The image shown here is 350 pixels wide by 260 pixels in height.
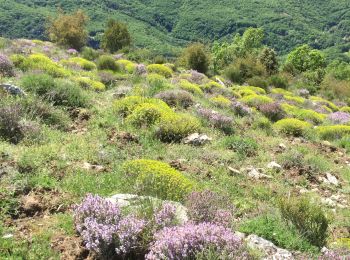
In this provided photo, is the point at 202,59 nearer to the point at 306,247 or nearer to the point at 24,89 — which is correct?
the point at 24,89

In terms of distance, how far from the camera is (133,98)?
33.0 ft

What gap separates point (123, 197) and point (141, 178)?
0.65 meters

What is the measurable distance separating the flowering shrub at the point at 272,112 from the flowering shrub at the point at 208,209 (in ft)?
32.2

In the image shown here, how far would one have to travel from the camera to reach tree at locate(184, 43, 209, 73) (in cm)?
2721

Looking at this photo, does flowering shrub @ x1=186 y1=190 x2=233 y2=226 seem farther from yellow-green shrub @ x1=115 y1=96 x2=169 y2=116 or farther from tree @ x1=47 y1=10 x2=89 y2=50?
tree @ x1=47 y1=10 x2=89 y2=50

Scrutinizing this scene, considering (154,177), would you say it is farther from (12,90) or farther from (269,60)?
(269,60)

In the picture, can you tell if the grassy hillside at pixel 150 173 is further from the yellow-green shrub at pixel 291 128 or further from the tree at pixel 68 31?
the tree at pixel 68 31

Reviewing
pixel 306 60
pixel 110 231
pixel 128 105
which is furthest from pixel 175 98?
pixel 306 60

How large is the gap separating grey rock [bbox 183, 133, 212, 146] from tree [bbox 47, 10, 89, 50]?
2176cm

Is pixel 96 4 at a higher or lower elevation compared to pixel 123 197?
lower

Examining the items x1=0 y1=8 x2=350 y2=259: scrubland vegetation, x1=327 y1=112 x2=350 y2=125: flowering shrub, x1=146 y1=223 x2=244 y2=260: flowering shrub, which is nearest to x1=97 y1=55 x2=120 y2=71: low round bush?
x1=0 y1=8 x2=350 y2=259: scrubland vegetation

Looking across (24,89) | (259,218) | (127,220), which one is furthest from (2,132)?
(259,218)

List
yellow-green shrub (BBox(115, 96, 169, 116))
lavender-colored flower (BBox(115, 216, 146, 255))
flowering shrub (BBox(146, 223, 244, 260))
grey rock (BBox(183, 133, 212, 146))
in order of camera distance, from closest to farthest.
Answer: flowering shrub (BBox(146, 223, 244, 260)) < lavender-colored flower (BBox(115, 216, 146, 255)) < grey rock (BBox(183, 133, 212, 146)) < yellow-green shrub (BBox(115, 96, 169, 116))

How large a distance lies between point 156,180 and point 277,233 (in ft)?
5.74
